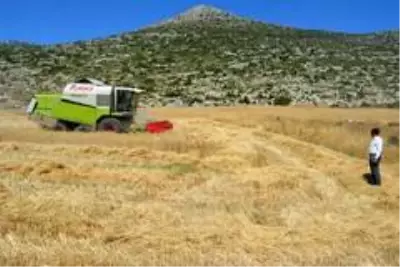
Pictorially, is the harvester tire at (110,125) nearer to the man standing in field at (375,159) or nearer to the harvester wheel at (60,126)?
the harvester wheel at (60,126)

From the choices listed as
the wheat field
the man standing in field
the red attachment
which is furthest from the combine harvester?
the man standing in field

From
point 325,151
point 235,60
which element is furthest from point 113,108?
point 235,60

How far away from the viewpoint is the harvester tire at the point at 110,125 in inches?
1660

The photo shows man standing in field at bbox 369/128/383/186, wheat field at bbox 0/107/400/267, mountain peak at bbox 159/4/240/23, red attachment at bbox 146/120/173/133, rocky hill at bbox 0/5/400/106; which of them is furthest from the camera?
mountain peak at bbox 159/4/240/23

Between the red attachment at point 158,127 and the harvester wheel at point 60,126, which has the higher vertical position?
the red attachment at point 158,127

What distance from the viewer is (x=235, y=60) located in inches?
4717

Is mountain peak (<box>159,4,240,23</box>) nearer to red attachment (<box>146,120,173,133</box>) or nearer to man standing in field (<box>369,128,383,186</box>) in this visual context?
red attachment (<box>146,120,173,133</box>)

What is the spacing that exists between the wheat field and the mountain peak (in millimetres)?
123415

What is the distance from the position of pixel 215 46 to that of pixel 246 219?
372 feet

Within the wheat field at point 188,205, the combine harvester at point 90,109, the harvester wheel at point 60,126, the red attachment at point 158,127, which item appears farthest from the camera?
the harvester wheel at point 60,126

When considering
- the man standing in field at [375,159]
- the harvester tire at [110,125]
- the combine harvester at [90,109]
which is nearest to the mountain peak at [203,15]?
the combine harvester at [90,109]

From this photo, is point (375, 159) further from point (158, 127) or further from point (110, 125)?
point (110, 125)

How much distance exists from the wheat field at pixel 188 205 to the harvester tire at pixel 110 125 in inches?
168

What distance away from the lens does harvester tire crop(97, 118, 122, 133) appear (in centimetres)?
4216
